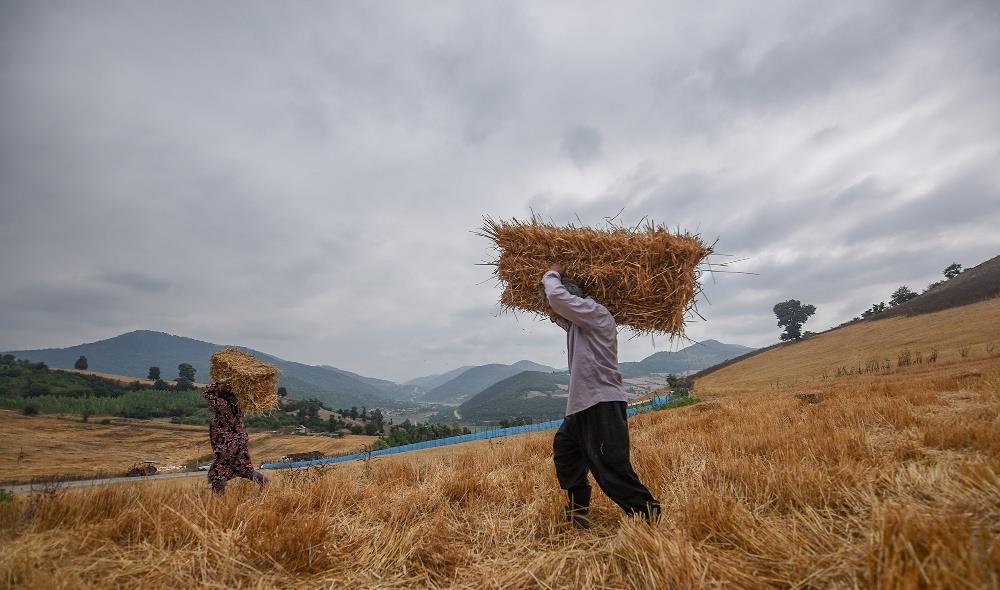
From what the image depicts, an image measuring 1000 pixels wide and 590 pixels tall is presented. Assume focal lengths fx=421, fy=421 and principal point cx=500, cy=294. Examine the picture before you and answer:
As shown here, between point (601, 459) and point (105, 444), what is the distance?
9120 cm

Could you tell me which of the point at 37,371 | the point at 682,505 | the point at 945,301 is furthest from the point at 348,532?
the point at 37,371

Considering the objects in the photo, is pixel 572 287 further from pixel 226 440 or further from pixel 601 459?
pixel 226 440

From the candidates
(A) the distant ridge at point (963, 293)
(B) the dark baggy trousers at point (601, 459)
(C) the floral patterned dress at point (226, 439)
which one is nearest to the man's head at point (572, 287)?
(B) the dark baggy trousers at point (601, 459)

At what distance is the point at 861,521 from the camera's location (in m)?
2.67

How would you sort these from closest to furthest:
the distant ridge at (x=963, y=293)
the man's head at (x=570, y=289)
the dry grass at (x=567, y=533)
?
the dry grass at (x=567, y=533), the man's head at (x=570, y=289), the distant ridge at (x=963, y=293)

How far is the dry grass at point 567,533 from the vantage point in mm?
2125

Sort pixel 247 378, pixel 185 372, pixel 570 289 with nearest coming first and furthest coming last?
1. pixel 570 289
2. pixel 247 378
3. pixel 185 372

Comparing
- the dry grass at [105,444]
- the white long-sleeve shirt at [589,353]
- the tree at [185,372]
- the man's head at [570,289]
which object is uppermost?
the tree at [185,372]

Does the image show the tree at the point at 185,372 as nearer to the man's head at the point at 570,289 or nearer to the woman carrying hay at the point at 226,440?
the woman carrying hay at the point at 226,440

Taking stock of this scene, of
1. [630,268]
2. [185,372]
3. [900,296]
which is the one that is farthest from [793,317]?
[185,372]

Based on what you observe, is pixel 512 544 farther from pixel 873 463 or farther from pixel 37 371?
pixel 37 371

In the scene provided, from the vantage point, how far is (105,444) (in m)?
66.1

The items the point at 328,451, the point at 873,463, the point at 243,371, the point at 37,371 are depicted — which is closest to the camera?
the point at 873,463

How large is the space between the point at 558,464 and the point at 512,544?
3.23ft
